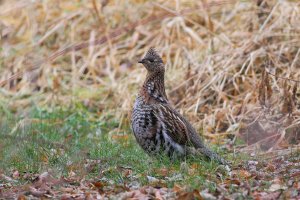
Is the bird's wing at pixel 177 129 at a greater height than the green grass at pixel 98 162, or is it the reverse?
the bird's wing at pixel 177 129

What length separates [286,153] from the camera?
301 inches

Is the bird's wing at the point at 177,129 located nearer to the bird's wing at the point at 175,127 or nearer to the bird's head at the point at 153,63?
the bird's wing at the point at 175,127

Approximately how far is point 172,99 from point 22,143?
3.59m

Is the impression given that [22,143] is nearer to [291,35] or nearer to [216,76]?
[216,76]

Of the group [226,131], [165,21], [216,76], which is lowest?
[226,131]

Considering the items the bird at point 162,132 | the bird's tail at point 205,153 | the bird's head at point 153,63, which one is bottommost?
the bird's tail at point 205,153

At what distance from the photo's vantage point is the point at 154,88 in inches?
284

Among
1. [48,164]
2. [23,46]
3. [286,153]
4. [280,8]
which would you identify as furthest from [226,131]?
[23,46]

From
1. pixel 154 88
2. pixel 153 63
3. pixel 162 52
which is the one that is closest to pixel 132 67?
pixel 162 52

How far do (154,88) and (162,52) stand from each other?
15.4 feet

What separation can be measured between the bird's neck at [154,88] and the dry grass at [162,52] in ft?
4.36

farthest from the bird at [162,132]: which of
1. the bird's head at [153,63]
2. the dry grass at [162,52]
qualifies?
the dry grass at [162,52]

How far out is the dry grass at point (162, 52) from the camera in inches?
397

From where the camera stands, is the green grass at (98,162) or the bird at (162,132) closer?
the green grass at (98,162)
